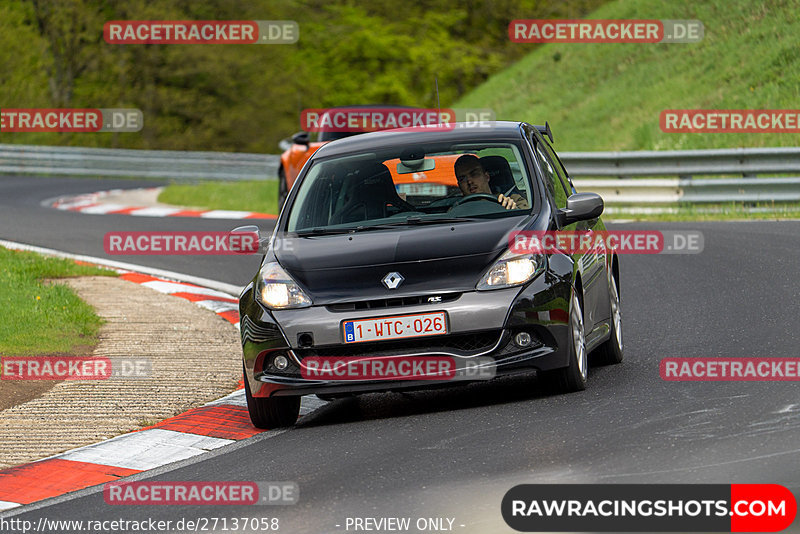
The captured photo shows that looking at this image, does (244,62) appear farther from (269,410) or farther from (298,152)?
(269,410)

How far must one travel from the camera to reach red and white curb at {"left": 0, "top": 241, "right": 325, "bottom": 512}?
6.52 metres

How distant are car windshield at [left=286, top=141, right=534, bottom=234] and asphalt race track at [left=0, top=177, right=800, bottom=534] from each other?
106 cm

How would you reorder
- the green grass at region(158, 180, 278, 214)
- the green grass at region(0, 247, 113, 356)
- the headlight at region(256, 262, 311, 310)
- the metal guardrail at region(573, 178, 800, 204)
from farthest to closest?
the green grass at region(158, 180, 278, 214) → the metal guardrail at region(573, 178, 800, 204) → the green grass at region(0, 247, 113, 356) → the headlight at region(256, 262, 311, 310)

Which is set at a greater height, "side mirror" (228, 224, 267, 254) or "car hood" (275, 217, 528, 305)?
"car hood" (275, 217, 528, 305)

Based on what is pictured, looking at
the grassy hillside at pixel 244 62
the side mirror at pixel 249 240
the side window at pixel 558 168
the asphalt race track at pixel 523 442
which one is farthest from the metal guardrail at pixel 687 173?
the grassy hillside at pixel 244 62

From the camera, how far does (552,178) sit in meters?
8.48

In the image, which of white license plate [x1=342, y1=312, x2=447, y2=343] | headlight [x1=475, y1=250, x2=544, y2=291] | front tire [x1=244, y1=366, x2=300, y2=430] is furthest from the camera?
front tire [x1=244, y1=366, x2=300, y2=430]

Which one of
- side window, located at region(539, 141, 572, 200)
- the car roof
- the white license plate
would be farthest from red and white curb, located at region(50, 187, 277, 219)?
the white license plate

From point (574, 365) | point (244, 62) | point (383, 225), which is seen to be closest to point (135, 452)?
point (383, 225)

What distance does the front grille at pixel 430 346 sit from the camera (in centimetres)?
704

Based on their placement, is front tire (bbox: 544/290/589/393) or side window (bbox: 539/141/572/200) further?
side window (bbox: 539/141/572/200)

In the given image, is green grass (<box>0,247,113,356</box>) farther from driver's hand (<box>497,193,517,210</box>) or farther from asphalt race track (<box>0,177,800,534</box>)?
driver's hand (<box>497,193,517,210</box>)

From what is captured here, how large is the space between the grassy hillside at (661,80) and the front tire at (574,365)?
53.6 feet

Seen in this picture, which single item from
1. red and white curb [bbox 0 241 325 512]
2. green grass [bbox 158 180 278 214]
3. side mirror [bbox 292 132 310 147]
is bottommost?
green grass [bbox 158 180 278 214]
